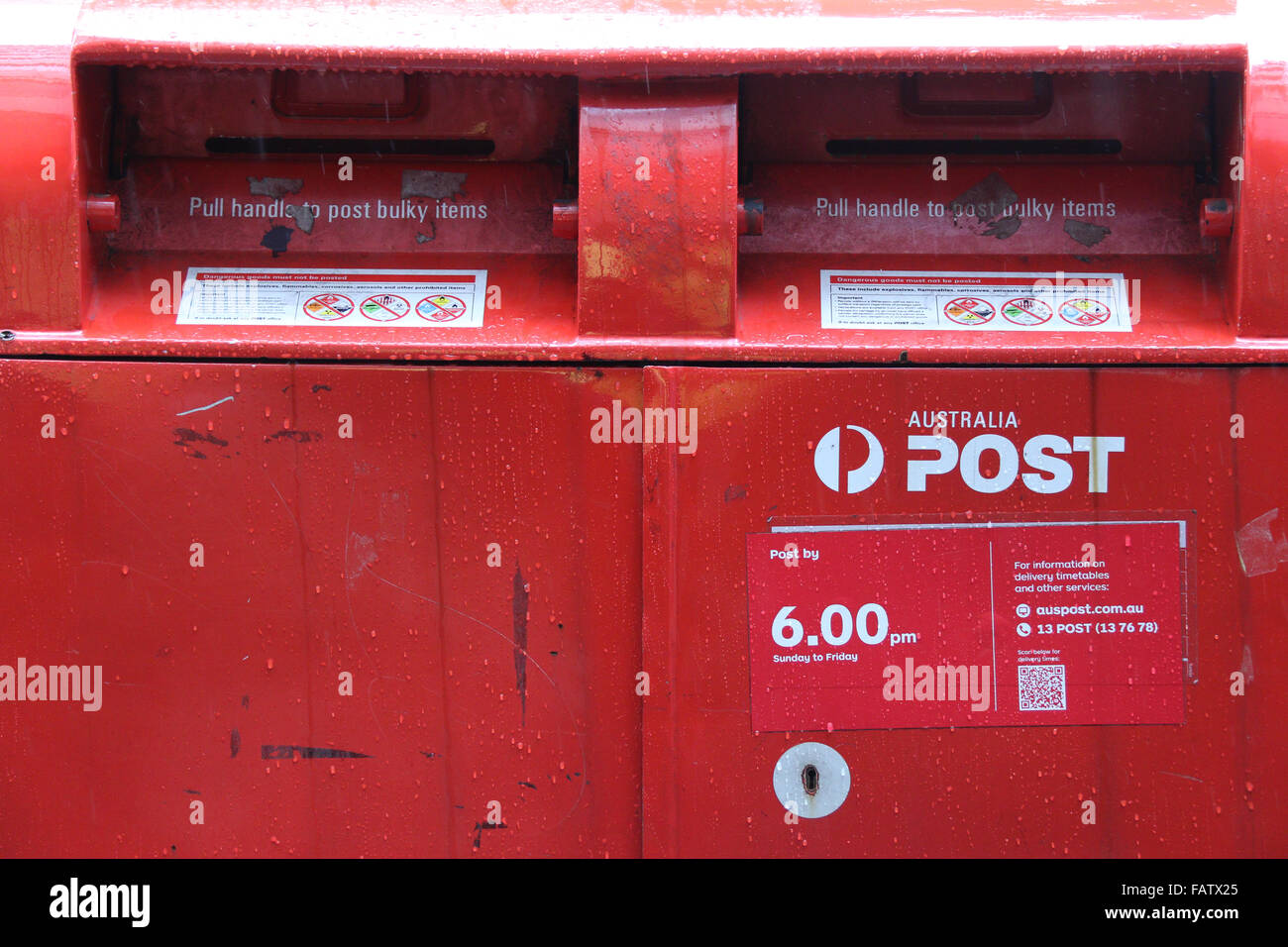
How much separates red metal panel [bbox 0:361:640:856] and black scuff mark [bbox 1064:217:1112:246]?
956 mm

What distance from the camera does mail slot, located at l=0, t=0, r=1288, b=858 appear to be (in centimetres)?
165

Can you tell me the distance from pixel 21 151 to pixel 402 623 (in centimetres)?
115

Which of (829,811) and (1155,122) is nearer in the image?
(829,811)

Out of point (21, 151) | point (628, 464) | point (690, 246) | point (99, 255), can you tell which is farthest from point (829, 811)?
point (21, 151)

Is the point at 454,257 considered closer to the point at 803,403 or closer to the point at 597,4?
the point at 597,4

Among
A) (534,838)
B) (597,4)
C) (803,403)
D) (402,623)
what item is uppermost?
(597,4)

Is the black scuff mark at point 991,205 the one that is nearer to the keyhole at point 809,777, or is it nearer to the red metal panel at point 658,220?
the red metal panel at point 658,220

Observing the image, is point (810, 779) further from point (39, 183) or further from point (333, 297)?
point (39, 183)

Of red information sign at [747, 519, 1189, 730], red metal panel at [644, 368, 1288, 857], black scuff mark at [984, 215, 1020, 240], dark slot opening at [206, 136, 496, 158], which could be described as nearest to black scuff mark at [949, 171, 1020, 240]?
black scuff mark at [984, 215, 1020, 240]

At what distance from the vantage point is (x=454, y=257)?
1789 millimetres

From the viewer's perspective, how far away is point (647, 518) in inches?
65.6

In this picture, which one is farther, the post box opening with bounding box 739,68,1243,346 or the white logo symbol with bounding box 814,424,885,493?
the post box opening with bounding box 739,68,1243,346

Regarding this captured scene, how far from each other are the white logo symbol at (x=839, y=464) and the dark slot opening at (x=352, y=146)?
94 cm

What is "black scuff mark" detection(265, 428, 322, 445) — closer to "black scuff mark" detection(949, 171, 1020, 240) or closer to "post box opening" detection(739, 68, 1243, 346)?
"post box opening" detection(739, 68, 1243, 346)
